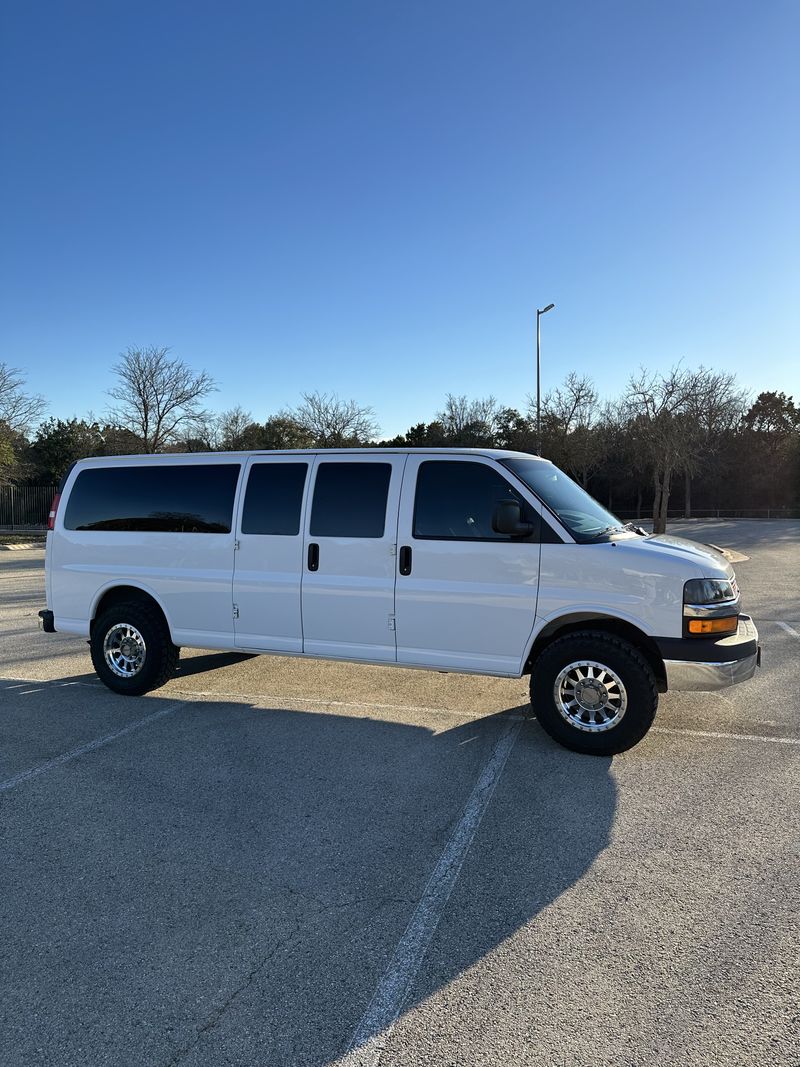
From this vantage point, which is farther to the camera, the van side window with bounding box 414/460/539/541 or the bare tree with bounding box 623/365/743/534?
the bare tree with bounding box 623/365/743/534

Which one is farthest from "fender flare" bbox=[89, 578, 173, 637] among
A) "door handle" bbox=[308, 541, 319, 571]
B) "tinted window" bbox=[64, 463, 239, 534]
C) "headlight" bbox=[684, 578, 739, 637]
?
"headlight" bbox=[684, 578, 739, 637]

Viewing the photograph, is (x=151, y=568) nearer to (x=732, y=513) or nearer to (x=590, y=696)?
(x=590, y=696)

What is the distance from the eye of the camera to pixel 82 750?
4938mm

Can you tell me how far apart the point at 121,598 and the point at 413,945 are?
4.72 metres

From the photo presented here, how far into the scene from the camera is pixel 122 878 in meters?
3.26

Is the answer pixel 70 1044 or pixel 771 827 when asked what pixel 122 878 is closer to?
pixel 70 1044

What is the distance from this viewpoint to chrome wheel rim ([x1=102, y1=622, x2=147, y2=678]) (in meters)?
6.22

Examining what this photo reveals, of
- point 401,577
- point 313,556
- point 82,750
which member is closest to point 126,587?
point 82,750

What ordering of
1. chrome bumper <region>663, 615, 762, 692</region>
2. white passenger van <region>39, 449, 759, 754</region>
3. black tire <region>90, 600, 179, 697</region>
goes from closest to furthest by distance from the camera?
chrome bumper <region>663, 615, 762, 692</region>, white passenger van <region>39, 449, 759, 754</region>, black tire <region>90, 600, 179, 697</region>

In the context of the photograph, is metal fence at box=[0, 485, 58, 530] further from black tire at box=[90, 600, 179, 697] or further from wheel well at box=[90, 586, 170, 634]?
black tire at box=[90, 600, 179, 697]

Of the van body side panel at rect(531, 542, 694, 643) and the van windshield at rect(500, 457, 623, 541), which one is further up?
the van windshield at rect(500, 457, 623, 541)

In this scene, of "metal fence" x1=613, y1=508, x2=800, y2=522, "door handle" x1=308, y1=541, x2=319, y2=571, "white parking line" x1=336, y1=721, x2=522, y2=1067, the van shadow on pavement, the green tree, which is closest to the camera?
"white parking line" x1=336, y1=721, x2=522, y2=1067

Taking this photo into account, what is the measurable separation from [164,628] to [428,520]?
2.79 metres

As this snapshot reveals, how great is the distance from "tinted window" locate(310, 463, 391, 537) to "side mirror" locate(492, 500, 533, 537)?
987 millimetres
